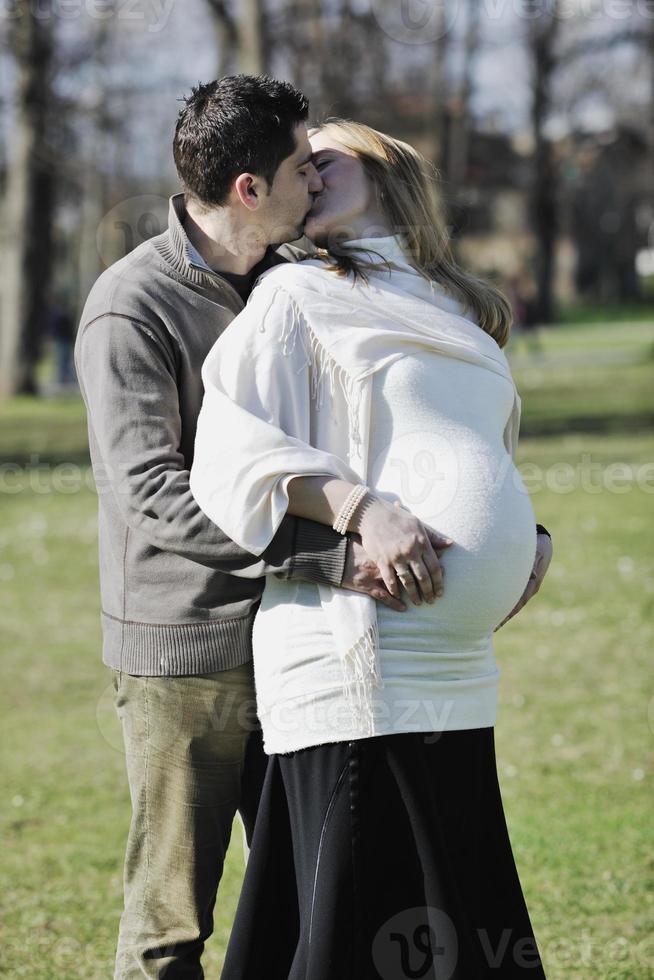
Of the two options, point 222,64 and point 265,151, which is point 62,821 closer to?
point 265,151

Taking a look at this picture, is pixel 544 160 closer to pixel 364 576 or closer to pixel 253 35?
pixel 253 35

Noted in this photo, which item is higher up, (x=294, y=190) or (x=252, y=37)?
(x=294, y=190)

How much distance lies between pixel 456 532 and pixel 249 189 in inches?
33.3

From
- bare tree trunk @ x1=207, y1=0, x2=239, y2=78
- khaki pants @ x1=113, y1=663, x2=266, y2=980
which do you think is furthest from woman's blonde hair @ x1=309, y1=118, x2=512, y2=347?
bare tree trunk @ x1=207, y1=0, x2=239, y2=78

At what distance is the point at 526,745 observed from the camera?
5586 millimetres

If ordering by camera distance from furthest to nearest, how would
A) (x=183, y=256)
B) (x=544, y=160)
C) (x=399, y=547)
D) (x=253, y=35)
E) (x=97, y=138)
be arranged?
(x=544, y=160) → (x=97, y=138) → (x=253, y=35) → (x=183, y=256) → (x=399, y=547)

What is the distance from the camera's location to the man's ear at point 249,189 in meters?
2.49

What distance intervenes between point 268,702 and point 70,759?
343 centimetres

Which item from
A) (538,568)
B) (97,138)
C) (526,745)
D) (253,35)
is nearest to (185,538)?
(538,568)

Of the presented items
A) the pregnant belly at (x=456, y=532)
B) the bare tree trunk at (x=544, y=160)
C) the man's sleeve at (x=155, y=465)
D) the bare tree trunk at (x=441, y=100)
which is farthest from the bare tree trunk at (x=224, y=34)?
the pregnant belly at (x=456, y=532)

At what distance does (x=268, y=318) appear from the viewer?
7.54 ft

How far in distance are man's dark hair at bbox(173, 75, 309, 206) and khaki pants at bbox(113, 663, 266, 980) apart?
107 centimetres

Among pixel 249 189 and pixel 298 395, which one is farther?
pixel 249 189

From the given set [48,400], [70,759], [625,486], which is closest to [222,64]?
[48,400]
